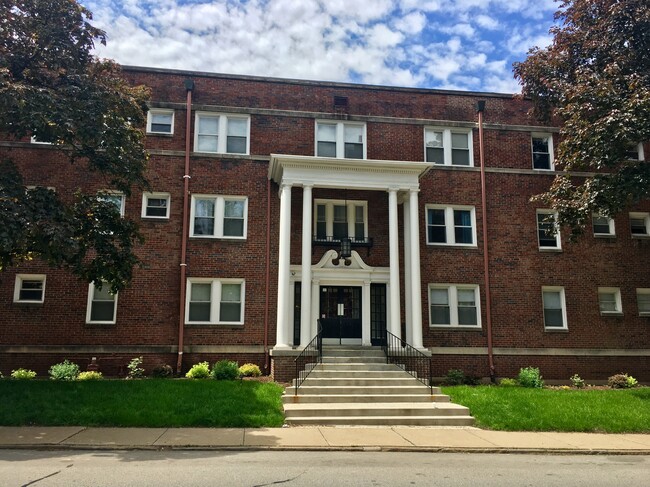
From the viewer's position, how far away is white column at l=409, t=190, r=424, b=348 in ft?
55.7

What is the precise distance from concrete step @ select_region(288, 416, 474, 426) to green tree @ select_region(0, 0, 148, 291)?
5.99 m

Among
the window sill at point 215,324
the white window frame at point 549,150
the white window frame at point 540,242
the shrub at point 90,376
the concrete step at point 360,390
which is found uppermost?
the white window frame at point 549,150

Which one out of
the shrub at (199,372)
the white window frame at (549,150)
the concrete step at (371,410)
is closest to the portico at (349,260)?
the shrub at (199,372)

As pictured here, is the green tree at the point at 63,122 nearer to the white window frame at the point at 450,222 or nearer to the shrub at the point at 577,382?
the white window frame at the point at 450,222

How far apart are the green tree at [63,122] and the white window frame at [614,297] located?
51.6ft

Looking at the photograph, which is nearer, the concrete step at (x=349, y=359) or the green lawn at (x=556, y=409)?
the green lawn at (x=556, y=409)

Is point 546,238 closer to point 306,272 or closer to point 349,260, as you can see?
point 349,260

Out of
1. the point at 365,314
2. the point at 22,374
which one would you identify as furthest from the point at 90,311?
the point at 365,314

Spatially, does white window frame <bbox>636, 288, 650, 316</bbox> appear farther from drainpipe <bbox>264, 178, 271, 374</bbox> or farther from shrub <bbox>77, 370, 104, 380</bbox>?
shrub <bbox>77, 370, 104, 380</bbox>

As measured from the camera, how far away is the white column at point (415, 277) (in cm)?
1698

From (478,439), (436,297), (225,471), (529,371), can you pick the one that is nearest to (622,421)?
(478,439)

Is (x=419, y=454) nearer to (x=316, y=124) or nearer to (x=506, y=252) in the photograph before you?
(x=506, y=252)

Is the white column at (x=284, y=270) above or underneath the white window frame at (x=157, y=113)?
underneath

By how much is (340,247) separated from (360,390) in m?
5.70
